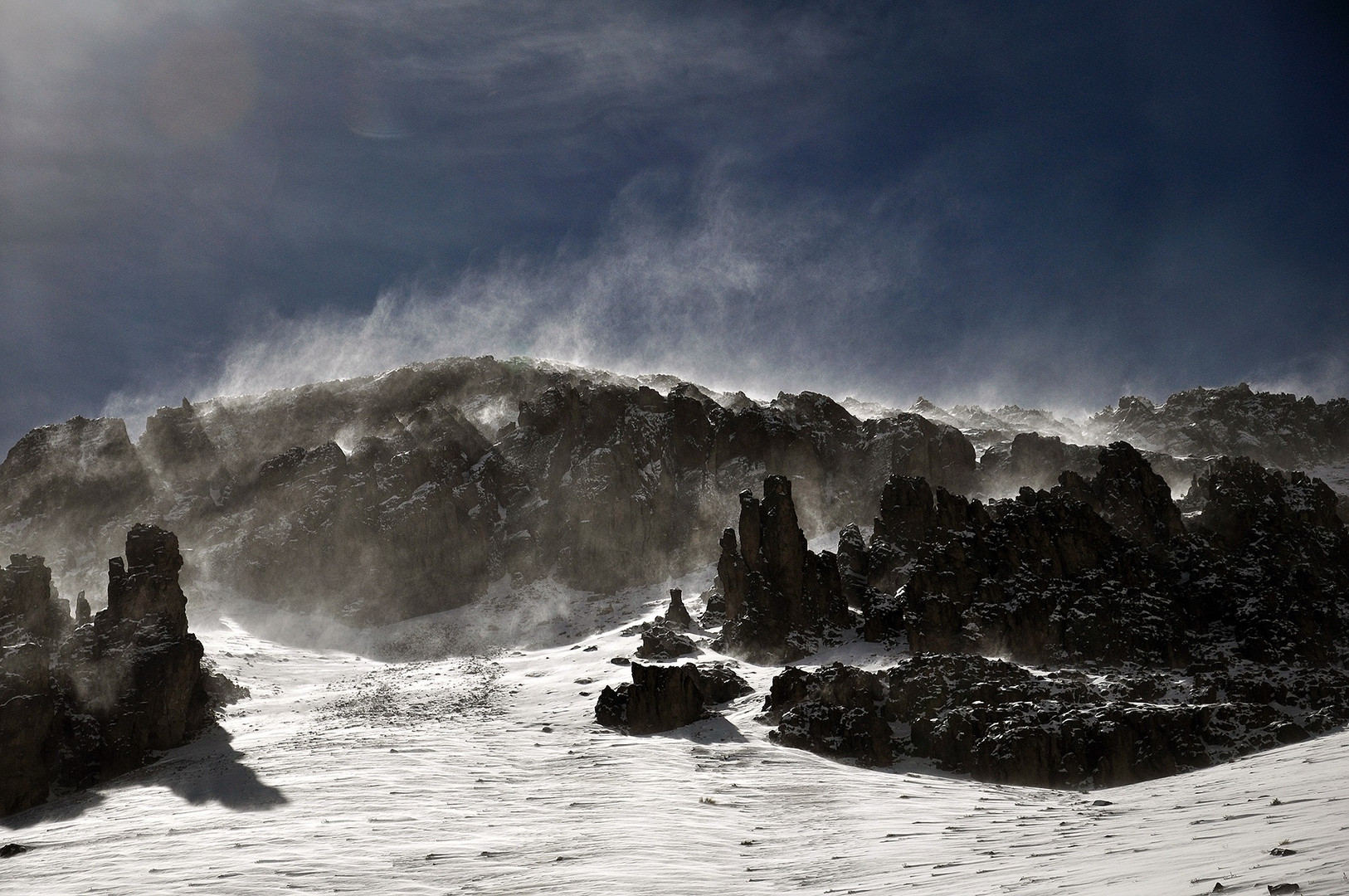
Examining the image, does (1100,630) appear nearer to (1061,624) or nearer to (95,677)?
(1061,624)

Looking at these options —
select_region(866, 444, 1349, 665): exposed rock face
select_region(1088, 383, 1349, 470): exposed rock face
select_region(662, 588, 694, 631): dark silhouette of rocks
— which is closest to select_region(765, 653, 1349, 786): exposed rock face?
select_region(866, 444, 1349, 665): exposed rock face

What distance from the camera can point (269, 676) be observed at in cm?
7000

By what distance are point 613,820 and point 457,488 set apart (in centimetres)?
9083

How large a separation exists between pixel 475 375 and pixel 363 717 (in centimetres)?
11016

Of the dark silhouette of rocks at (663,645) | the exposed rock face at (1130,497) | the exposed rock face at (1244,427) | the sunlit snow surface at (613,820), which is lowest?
the sunlit snow surface at (613,820)

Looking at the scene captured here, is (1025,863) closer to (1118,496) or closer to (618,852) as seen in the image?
(618,852)

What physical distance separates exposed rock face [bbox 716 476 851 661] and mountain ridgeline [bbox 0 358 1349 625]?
2837cm

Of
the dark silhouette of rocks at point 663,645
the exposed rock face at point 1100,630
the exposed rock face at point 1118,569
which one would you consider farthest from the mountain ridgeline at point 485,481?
the dark silhouette of rocks at point 663,645

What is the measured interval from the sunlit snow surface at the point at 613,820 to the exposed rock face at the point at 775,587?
35.9ft

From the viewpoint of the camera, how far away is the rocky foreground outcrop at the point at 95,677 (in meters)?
43.3

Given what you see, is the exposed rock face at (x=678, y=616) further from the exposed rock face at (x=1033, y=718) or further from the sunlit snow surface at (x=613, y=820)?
the exposed rock face at (x=1033, y=718)

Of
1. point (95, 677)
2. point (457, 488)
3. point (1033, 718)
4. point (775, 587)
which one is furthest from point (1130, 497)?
point (95, 677)

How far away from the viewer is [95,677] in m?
50.2

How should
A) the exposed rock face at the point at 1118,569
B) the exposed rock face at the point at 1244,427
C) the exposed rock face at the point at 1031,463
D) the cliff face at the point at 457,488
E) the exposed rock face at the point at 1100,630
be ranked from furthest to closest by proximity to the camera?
the exposed rock face at the point at 1244,427 < the exposed rock face at the point at 1031,463 < the cliff face at the point at 457,488 < the exposed rock face at the point at 1118,569 < the exposed rock face at the point at 1100,630
